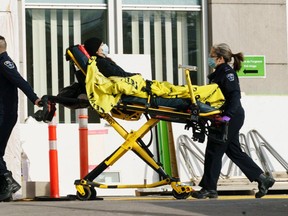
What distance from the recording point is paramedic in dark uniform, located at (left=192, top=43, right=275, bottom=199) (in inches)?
492

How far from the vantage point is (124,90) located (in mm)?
11883

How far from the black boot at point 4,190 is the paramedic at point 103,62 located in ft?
4.82

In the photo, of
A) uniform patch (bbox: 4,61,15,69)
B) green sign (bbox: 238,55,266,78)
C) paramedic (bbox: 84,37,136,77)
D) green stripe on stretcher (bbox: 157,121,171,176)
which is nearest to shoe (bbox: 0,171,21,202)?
uniform patch (bbox: 4,61,15,69)

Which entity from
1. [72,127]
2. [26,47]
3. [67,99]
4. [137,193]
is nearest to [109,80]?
[67,99]

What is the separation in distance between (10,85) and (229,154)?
2472mm

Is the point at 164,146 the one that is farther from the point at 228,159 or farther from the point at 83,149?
the point at 83,149

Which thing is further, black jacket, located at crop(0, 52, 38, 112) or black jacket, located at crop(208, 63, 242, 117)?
black jacket, located at crop(208, 63, 242, 117)

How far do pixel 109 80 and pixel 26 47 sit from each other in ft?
18.9

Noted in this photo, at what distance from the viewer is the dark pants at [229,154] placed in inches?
494

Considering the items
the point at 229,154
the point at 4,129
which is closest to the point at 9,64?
the point at 4,129

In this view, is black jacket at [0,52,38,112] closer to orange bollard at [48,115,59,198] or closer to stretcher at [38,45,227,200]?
stretcher at [38,45,227,200]

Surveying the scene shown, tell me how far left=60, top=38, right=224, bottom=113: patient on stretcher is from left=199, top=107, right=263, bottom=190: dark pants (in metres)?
0.55

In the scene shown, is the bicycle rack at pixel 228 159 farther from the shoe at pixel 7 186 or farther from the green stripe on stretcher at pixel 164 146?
the shoe at pixel 7 186

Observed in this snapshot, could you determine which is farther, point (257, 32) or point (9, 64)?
point (257, 32)
